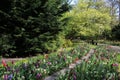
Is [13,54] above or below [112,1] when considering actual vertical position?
below

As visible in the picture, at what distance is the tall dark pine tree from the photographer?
44.5 ft

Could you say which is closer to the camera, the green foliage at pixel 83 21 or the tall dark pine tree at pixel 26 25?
the tall dark pine tree at pixel 26 25

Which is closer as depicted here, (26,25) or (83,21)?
(26,25)

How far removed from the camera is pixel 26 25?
13930 mm

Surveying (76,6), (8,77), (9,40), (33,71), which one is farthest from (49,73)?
(76,6)

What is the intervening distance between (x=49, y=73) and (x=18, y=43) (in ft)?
21.7

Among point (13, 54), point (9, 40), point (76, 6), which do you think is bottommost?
point (13, 54)

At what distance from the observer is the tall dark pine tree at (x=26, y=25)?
13.6m

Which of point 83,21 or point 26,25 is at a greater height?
point 26,25

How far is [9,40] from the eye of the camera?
13594mm

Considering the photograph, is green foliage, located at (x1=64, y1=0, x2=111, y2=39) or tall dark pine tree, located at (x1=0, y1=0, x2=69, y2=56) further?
green foliage, located at (x1=64, y1=0, x2=111, y2=39)

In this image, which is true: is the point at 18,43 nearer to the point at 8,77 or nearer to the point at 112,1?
the point at 8,77

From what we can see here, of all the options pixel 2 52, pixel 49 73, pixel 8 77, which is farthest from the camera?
pixel 2 52

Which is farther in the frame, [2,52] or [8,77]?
→ [2,52]
